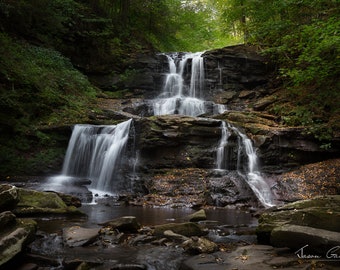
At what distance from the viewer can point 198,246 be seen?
5.11 m

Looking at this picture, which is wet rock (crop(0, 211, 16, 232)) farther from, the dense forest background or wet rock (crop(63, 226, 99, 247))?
the dense forest background

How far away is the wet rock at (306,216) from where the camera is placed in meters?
4.99

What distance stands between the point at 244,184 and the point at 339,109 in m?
5.35

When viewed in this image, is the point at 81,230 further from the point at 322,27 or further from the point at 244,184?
the point at 322,27

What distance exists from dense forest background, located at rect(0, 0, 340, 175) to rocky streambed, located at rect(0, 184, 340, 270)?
6330mm

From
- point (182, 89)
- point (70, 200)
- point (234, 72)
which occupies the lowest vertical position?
point (70, 200)

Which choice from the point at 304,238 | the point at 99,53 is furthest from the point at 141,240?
the point at 99,53

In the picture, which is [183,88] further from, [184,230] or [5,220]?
[5,220]

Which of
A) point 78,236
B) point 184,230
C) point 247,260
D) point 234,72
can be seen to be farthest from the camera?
point 234,72

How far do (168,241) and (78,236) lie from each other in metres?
1.64

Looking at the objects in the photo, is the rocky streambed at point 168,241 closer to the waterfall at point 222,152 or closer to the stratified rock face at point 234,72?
the waterfall at point 222,152

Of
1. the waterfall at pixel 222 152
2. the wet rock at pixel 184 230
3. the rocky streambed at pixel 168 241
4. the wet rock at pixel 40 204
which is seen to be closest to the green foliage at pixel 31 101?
the wet rock at pixel 40 204

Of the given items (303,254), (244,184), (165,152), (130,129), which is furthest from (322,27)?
(303,254)

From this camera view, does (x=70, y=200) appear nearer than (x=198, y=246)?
No
